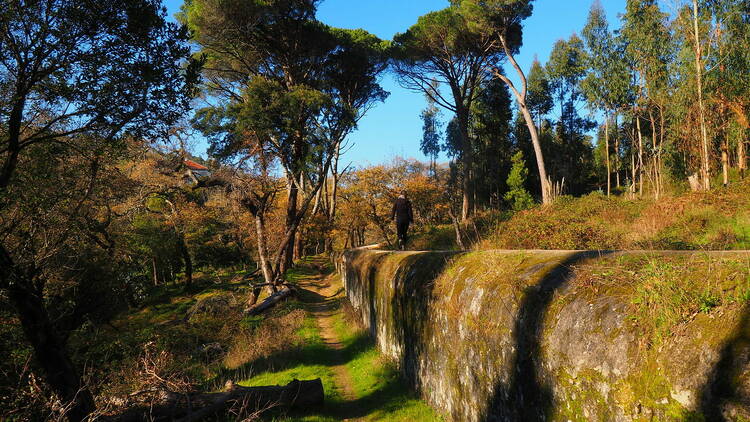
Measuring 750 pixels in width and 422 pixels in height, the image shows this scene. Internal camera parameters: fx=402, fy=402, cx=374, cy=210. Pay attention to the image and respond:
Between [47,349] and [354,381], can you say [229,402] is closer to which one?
[47,349]

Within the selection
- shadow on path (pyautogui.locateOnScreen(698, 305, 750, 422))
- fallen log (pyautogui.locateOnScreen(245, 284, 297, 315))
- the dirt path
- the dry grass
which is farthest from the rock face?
fallen log (pyautogui.locateOnScreen(245, 284, 297, 315))

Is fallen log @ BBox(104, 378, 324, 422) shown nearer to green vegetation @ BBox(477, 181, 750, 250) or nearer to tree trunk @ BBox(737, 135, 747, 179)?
green vegetation @ BBox(477, 181, 750, 250)

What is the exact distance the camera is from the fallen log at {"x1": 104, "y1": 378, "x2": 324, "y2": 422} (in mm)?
5086

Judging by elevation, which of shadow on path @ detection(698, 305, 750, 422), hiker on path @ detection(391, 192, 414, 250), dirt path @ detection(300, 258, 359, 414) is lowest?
dirt path @ detection(300, 258, 359, 414)

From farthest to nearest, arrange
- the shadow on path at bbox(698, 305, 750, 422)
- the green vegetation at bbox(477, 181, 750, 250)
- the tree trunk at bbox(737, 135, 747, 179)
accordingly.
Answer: the tree trunk at bbox(737, 135, 747, 179), the green vegetation at bbox(477, 181, 750, 250), the shadow on path at bbox(698, 305, 750, 422)

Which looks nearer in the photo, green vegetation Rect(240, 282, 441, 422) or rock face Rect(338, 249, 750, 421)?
rock face Rect(338, 249, 750, 421)

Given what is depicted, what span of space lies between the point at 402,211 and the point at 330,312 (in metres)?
5.28

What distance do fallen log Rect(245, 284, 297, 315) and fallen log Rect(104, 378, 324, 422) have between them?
8.25 m

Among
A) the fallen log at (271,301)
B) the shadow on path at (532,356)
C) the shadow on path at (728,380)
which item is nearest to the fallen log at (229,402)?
the shadow on path at (532,356)

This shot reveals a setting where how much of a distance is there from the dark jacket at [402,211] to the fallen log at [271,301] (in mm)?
5705

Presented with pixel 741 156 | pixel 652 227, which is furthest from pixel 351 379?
pixel 741 156

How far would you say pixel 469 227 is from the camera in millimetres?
16625

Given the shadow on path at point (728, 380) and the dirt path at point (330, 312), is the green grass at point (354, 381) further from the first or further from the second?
the shadow on path at point (728, 380)

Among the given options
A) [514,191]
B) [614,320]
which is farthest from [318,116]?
[514,191]
